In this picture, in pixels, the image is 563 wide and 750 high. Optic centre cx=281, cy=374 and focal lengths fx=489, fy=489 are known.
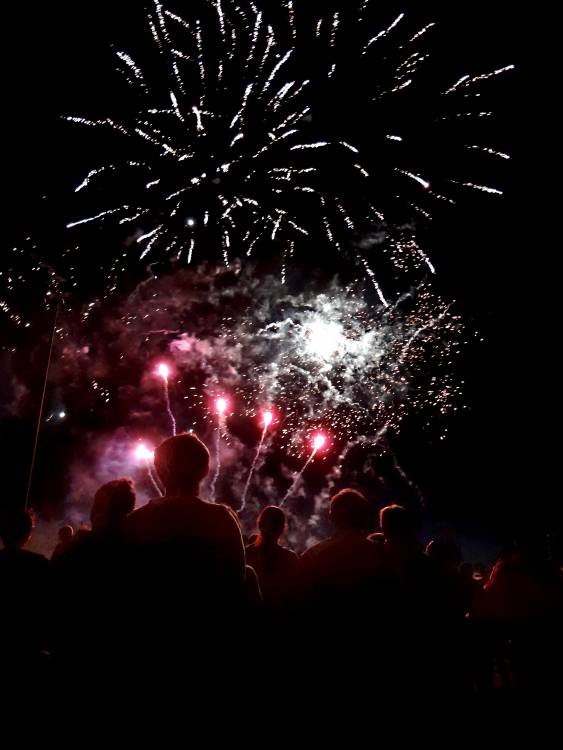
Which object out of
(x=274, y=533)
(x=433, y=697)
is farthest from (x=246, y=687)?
(x=274, y=533)

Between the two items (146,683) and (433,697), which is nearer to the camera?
(146,683)

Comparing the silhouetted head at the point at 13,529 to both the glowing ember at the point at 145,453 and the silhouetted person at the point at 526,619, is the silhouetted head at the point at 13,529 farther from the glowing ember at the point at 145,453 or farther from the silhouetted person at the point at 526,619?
the silhouetted person at the point at 526,619

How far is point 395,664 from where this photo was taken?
2857mm

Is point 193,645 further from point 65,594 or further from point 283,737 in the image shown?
point 283,737

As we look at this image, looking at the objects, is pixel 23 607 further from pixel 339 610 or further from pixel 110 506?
pixel 339 610

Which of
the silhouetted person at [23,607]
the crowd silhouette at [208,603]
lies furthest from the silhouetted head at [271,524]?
the silhouetted person at [23,607]

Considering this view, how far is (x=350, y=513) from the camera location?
3381 millimetres

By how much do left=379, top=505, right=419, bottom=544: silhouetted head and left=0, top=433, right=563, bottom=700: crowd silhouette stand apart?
0.02 m

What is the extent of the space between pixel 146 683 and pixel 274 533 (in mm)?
2397

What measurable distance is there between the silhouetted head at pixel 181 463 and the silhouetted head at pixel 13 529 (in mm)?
1946

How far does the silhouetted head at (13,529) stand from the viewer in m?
3.99

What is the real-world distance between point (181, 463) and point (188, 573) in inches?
24.8

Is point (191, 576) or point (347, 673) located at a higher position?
point (191, 576)

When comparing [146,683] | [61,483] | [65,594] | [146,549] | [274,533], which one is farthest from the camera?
[61,483]
